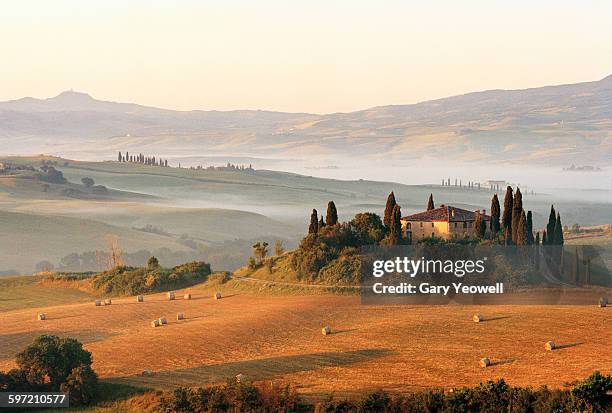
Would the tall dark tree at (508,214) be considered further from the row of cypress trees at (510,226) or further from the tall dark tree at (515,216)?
the tall dark tree at (515,216)

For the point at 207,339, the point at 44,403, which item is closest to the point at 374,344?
the point at 207,339

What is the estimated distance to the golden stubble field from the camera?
66.3 m

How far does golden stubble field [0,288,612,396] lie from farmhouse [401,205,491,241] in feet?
57.5

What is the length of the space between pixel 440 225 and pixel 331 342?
39.6 metres

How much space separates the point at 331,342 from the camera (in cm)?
7962

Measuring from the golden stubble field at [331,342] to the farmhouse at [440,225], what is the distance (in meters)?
17.5

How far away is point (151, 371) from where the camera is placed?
7000 centimetres

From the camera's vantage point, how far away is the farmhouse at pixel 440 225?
380 ft

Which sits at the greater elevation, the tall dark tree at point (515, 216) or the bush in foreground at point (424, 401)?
the tall dark tree at point (515, 216)

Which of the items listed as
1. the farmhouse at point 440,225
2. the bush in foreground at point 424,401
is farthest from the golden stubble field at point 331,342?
the farmhouse at point 440,225

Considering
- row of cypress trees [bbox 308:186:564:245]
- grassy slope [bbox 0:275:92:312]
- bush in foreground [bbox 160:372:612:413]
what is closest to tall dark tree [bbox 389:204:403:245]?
row of cypress trees [bbox 308:186:564:245]

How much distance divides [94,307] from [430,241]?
3592 centimetres

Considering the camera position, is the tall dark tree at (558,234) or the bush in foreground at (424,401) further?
the tall dark tree at (558,234)

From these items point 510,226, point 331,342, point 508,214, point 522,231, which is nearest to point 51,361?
point 331,342
